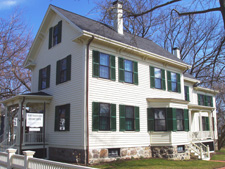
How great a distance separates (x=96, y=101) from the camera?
12938 millimetres

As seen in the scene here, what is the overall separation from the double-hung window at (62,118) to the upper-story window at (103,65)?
8.58 ft

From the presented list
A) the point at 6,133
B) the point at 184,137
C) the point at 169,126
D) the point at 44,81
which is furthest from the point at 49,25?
the point at 184,137

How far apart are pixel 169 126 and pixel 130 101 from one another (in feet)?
10.3

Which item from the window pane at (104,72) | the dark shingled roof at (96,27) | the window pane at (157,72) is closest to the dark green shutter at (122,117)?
the window pane at (104,72)

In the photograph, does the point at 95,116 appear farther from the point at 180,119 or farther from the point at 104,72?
the point at 180,119

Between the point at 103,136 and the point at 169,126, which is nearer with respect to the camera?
the point at 103,136

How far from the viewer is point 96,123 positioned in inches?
498

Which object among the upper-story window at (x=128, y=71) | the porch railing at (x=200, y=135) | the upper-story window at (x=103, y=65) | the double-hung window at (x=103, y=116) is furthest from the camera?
the porch railing at (x=200, y=135)

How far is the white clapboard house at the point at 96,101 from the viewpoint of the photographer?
41.9 feet

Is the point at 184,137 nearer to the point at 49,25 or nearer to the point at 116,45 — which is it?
the point at 116,45

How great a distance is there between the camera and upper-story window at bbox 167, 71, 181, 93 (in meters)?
17.8

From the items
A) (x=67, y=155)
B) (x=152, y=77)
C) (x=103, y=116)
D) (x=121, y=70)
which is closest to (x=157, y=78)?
(x=152, y=77)

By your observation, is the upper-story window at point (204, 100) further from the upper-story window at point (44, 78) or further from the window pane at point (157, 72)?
the upper-story window at point (44, 78)

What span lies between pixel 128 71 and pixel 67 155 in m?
6.16
